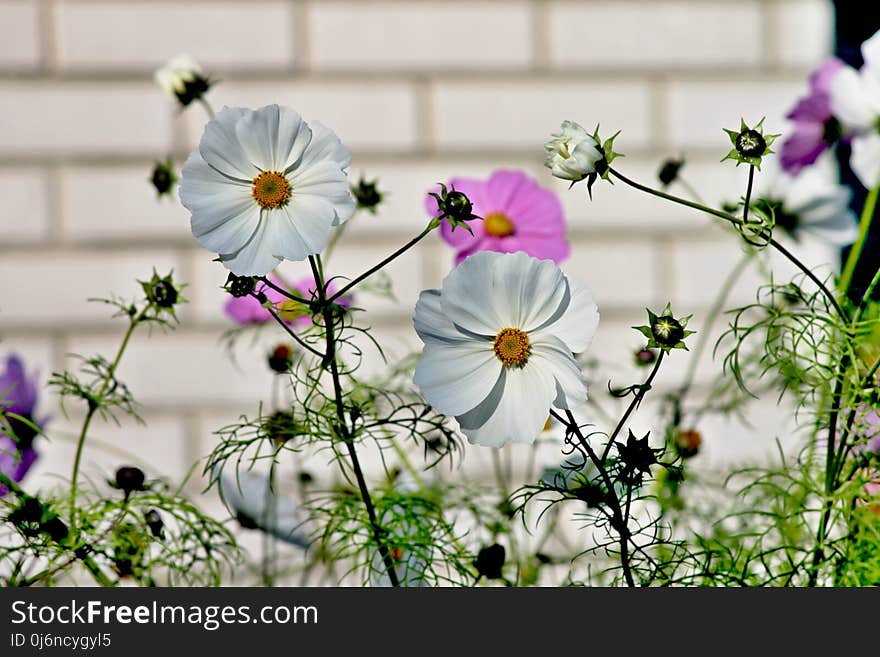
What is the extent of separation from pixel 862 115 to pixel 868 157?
0.06 feet

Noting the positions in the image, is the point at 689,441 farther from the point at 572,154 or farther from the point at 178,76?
the point at 178,76

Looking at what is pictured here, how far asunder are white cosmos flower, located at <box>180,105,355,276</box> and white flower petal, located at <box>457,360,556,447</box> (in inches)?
2.8

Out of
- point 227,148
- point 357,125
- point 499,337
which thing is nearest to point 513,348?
point 499,337

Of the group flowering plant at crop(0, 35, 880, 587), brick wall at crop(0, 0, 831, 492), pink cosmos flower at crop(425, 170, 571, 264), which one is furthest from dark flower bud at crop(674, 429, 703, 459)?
brick wall at crop(0, 0, 831, 492)

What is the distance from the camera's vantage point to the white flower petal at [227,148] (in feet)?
1.04

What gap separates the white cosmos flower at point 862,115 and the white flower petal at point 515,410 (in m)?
0.21

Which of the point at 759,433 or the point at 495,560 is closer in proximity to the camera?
the point at 495,560

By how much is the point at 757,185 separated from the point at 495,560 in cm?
54

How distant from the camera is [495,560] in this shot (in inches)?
14.4

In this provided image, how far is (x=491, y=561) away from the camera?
37 centimetres

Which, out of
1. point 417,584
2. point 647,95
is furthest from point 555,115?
point 417,584

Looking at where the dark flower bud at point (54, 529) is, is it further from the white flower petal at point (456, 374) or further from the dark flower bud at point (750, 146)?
the dark flower bud at point (750, 146)

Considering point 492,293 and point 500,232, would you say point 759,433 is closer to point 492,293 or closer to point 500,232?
point 500,232

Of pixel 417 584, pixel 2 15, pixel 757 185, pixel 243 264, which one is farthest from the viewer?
pixel 2 15
